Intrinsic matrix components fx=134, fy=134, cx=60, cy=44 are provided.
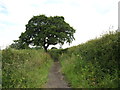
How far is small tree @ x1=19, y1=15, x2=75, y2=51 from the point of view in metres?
28.5

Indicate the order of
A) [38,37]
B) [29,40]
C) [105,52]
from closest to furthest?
[105,52] → [38,37] → [29,40]

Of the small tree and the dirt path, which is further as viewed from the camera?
the small tree

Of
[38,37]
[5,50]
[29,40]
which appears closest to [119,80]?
[5,50]

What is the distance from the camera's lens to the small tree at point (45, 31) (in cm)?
2852

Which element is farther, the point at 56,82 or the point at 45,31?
the point at 45,31

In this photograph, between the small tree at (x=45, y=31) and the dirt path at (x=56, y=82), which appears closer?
the dirt path at (x=56, y=82)

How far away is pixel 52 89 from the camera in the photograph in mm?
6773

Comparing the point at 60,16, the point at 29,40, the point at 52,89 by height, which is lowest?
the point at 52,89

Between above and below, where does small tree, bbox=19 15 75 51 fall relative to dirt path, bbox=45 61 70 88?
above

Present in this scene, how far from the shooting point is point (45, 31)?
28047 millimetres

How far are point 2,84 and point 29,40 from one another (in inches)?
1007

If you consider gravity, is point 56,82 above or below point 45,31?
below

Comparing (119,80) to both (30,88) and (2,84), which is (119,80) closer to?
(30,88)

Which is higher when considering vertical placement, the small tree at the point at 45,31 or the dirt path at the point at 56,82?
the small tree at the point at 45,31
